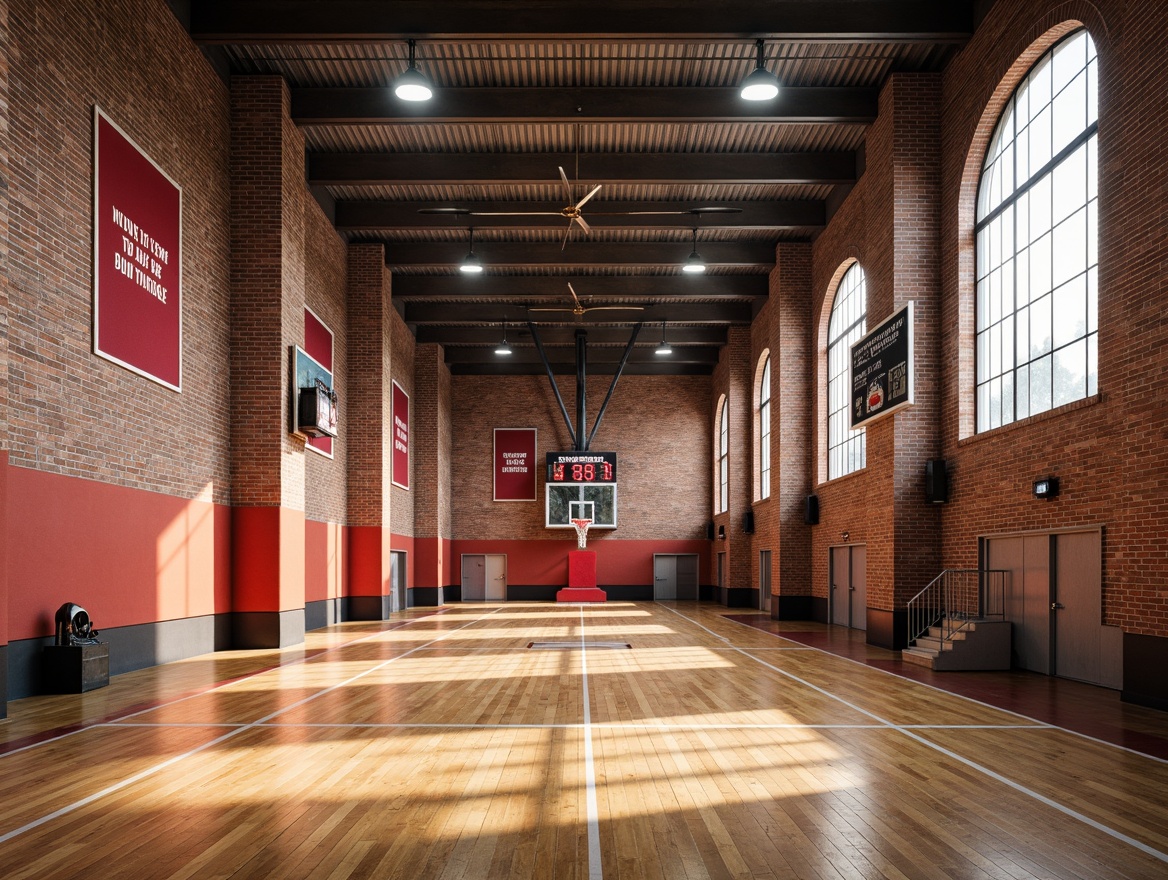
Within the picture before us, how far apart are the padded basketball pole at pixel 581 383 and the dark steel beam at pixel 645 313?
271 centimetres

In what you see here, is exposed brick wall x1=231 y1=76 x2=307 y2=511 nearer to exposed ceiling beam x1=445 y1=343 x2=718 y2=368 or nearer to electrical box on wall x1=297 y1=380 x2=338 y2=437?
electrical box on wall x1=297 y1=380 x2=338 y2=437

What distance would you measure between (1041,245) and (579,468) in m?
22.4

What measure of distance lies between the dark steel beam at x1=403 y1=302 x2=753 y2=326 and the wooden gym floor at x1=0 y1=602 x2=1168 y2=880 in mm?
16752

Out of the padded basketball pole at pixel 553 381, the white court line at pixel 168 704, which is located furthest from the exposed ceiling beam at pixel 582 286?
the white court line at pixel 168 704

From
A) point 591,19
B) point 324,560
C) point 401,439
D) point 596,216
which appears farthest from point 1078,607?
point 401,439

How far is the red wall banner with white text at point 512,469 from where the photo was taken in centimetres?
3372

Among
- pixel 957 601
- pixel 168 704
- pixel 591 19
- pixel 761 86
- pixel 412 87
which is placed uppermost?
pixel 591 19

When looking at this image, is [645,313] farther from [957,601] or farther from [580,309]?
[957,601]

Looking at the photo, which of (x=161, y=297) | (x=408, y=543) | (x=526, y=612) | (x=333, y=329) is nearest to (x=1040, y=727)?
(x=161, y=297)

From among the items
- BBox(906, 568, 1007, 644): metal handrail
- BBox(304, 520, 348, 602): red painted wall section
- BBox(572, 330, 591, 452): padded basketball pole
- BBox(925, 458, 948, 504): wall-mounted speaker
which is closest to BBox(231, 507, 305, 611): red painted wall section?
BBox(304, 520, 348, 602): red painted wall section

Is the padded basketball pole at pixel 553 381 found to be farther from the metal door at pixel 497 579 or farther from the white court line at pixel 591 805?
the white court line at pixel 591 805

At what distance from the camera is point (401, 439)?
2631cm

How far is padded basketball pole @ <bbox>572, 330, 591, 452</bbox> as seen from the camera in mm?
29625

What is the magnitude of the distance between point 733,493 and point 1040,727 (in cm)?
2016
